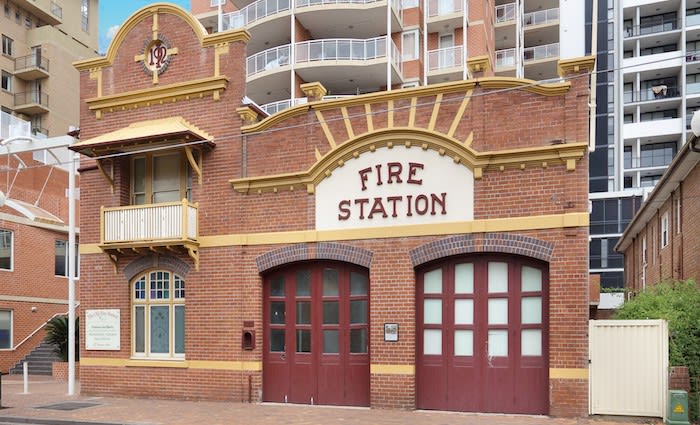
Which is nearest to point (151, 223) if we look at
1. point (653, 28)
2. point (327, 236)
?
point (327, 236)

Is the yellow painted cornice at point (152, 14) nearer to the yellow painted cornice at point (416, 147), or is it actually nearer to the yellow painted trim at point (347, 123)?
the yellow painted trim at point (347, 123)

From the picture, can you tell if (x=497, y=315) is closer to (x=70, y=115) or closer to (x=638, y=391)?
(x=638, y=391)

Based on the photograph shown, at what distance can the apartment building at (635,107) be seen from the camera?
177 ft

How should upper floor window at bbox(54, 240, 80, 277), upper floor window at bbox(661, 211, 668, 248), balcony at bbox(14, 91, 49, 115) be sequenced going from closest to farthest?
upper floor window at bbox(661, 211, 668, 248)
upper floor window at bbox(54, 240, 80, 277)
balcony at bbox(14, 91, 49, 115)

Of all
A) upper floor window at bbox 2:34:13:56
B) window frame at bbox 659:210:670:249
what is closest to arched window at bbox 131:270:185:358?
window frame at bbox 659:210:670:249

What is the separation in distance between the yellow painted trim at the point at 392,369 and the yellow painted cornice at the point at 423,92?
17.6 feet

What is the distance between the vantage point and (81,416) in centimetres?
1243

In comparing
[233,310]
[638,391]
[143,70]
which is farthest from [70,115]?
[638,391]

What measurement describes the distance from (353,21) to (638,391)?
86.9ft

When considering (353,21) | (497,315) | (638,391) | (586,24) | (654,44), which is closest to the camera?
(638,391)

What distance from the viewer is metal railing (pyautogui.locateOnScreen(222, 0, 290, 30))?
33.7 m

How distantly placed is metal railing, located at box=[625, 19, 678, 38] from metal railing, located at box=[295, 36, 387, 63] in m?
37.4

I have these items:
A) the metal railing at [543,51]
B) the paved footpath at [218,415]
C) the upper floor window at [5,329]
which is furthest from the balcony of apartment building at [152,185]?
the metal railing at [543,51]

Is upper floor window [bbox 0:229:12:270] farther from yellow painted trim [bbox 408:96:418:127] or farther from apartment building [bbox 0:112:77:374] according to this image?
yellow painted trim [bbox 408:96:418:127]
